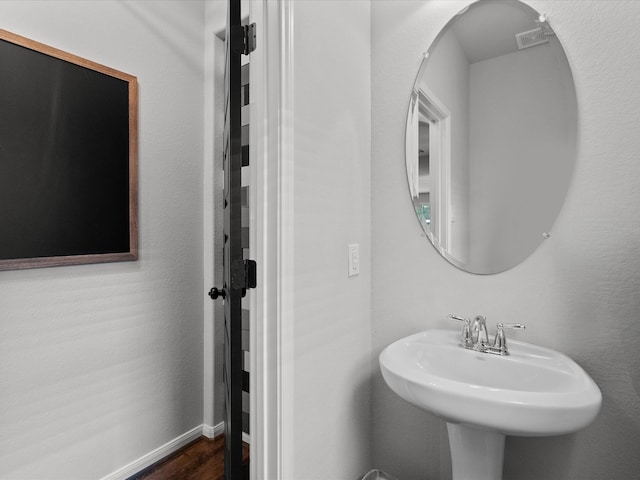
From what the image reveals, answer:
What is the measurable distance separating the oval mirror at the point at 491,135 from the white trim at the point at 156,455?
1680mm

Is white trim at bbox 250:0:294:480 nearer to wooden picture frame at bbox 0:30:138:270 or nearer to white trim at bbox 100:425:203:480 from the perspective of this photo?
wooden picture frame at bbox 0:30:138:270

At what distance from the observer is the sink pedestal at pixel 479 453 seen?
1040 mm

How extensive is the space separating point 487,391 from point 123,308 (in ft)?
5.11

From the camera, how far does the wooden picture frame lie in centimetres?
133

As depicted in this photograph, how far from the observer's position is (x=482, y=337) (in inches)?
44.6

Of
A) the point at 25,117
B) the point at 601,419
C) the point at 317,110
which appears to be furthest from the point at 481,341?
the point at 25,117

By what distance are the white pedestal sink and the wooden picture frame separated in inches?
52.0

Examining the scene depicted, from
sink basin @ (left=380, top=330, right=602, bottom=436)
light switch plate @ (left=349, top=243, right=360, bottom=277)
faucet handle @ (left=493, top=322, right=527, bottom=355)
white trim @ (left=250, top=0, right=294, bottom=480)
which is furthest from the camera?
light switch plate @ (left=349, top=243, right=360, bottom=277)

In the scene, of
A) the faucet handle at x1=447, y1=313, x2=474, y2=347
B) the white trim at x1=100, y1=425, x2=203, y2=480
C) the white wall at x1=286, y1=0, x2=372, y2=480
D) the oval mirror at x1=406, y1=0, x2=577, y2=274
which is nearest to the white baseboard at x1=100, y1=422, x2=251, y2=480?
the white trim at x1=100, y1=425, x2=203, y2=480

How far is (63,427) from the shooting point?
58.5 inches

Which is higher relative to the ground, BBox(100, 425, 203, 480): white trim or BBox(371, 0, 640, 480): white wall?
BBox(371, 0, 640, 480): white wall

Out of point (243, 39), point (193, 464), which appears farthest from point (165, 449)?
point (243, 39)

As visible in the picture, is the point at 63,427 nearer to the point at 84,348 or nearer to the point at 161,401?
the point at 84,348

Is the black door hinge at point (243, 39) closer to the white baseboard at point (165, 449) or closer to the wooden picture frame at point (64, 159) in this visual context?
the wooden picture frame at point (64, 159)
